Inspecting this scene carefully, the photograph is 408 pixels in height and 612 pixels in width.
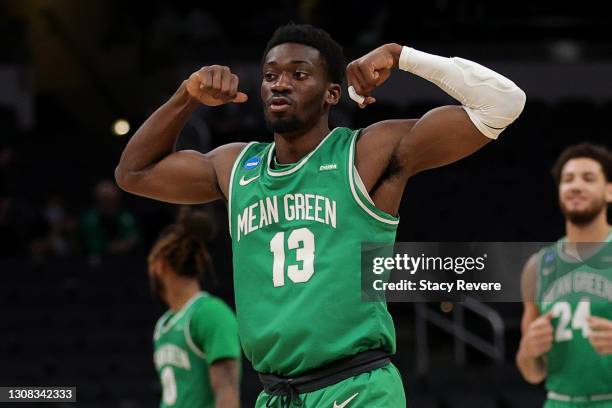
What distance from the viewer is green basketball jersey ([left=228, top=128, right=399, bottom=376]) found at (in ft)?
13.1

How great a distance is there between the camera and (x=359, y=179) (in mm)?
4078

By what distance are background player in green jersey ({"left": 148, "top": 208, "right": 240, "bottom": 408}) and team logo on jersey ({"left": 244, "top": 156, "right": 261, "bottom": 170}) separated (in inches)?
70.9

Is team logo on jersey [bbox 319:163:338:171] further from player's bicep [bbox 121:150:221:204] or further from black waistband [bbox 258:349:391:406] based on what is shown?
black waistband [bbox 258:349:391:406]

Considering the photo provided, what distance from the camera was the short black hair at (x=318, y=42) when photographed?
4.18 m

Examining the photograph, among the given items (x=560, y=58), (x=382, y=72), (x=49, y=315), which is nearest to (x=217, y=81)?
(x=382, y=72)

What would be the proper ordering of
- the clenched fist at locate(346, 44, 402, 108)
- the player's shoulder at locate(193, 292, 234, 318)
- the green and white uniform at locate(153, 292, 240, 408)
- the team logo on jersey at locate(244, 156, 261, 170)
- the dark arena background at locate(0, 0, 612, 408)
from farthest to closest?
1. the dark arena background at locate(0, 0, 612, 408)
2. the player's shoulder at locate(193, 292, 234, 318)
3. the green and white uniform at locate(153, 292, 240, 408)
4. the team logo on jersey at locate(244, 156, 261, 170)
5. the clenched fist at locate(346, 44, 402, 108)

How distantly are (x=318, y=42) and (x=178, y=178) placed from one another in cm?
75

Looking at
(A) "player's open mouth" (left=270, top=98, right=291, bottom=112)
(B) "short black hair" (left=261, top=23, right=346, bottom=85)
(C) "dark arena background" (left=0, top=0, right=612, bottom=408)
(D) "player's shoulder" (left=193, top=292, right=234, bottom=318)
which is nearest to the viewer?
(A) "player's open mouth" (left=270, top=98, right=291, bottom=112)

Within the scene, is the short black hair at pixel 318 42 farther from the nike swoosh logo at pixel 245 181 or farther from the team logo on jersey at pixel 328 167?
the nike swoosh logo at pixel 245 181

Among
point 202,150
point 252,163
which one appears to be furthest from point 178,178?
point 202,150

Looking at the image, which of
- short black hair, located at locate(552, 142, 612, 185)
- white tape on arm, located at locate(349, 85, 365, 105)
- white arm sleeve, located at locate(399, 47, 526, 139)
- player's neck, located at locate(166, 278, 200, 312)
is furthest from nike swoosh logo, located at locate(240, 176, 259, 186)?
short black hair, located at locate(552, 142, 612, 185)

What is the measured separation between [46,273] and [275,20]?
519 cm

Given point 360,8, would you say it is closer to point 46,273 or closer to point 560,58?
point 560,58

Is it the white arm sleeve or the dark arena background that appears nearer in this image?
the white arm sleeve
